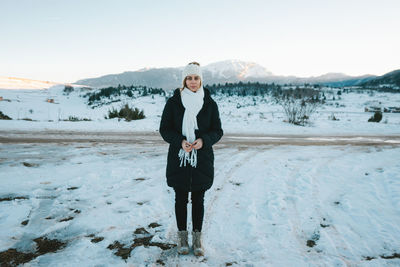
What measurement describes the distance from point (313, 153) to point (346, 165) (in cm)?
136

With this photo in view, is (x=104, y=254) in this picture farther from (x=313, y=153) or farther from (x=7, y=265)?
(x=313, y=153)

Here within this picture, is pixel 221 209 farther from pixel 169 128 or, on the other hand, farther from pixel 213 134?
pixel 169 128

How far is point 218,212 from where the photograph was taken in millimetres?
3566

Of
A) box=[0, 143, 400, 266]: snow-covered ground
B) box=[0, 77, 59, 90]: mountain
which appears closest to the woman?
box=[0, 143, 400, 266]: snow-covered ground

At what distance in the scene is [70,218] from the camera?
327cm

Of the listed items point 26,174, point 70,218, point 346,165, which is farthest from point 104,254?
point 346,165

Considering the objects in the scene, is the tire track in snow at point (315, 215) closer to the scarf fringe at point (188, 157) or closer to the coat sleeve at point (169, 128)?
the scarf fringe at point (188, 157)

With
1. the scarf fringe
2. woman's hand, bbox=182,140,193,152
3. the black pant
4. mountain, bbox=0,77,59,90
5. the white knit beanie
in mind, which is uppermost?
mountain, bbox=0,77,59,90

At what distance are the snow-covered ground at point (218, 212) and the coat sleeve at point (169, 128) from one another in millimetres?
1221

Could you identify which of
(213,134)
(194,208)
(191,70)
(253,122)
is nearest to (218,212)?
(194,208)

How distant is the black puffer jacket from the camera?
2.56m

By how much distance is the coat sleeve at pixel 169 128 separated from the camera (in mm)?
2520

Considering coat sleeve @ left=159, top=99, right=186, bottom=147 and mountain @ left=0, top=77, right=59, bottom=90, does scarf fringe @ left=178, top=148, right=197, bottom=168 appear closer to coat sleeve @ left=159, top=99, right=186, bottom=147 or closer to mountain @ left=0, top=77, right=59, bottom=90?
coat sleeve @ left=159, top=99, right=186, bottom=147

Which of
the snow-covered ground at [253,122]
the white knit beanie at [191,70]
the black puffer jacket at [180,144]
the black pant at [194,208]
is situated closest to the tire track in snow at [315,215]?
the black pant at [194,208]
